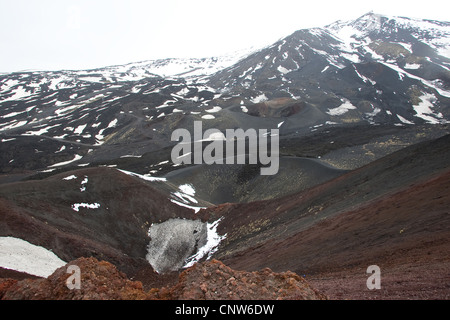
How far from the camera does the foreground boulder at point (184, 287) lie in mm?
8422

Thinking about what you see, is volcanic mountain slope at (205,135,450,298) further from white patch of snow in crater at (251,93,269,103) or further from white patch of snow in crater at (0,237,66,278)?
white patch of snow in crater at (251,93,269,103)

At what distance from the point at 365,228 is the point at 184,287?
15281mm

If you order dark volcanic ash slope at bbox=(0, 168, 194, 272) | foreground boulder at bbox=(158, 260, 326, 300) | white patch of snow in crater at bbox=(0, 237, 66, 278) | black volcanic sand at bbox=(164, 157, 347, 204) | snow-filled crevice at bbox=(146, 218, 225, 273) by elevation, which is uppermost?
foreground boulder at bbox=(158, 260, 326, 300)

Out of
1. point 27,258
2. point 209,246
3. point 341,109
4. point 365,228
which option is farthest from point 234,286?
point 341,109

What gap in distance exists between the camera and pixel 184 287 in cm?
881

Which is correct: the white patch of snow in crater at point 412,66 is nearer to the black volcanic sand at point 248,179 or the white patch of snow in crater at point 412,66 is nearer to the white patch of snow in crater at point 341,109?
the white patch of snow in crater at point 341,109

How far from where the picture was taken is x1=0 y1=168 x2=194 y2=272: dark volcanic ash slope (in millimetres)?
26156

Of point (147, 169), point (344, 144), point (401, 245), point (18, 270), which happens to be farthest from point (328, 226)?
point (344, 144)

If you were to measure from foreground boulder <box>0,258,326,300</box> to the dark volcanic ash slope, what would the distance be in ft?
58.3

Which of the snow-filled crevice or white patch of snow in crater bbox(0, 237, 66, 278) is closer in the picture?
white patch of snow in crater bbox(0, 237, 66, 278)

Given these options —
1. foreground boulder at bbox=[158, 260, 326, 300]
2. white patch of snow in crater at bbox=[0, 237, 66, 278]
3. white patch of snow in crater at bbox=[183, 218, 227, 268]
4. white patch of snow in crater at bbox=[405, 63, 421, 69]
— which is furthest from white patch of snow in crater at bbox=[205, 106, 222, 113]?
foreground boulder at bbox=[158, 260, 326, 300]

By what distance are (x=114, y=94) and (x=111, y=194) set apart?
554 feet

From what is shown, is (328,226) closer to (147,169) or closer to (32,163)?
(147,169)

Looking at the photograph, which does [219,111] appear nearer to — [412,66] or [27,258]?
[27,258]
